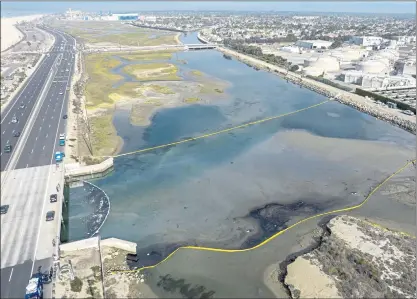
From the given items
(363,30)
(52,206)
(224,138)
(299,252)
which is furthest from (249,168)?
(363,30)

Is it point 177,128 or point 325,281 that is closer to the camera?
point 325,281

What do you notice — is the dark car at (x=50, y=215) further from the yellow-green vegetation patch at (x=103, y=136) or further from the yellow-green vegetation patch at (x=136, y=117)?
the yellow-green vegetation patch at (x=136, y=117)

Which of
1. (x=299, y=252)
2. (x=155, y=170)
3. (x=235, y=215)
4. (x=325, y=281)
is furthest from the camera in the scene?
(x=155, y=170)

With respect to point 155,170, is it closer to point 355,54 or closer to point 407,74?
point 407,74

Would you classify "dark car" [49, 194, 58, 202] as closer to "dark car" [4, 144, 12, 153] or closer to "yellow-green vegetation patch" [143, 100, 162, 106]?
"dark car" [4, 144, 12, 153]

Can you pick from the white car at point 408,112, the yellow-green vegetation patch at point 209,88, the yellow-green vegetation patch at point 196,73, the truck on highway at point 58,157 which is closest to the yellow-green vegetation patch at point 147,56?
the yellow-green vegetation patch at point 196,73

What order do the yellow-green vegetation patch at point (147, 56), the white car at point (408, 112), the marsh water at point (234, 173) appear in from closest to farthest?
the marsh water at point (234, 173), the white car at point (408, 112), the yellow-green vegetation patch at point (147, 56)

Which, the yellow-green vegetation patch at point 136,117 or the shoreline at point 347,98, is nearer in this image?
the yellow-green vegetation patch at point 136,117
